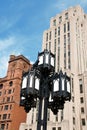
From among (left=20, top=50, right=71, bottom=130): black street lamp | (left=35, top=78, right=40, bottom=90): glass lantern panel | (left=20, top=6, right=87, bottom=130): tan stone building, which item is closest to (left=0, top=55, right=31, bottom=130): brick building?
(left=20, top=6, right=87, bottom=130): tan stone building

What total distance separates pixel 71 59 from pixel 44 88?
67.0 m

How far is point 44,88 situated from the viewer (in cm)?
885

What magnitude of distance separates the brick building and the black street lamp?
53.9 m

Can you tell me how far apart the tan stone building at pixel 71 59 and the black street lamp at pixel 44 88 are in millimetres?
47110

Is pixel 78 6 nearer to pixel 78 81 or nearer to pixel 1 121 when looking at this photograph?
pixel 78 81

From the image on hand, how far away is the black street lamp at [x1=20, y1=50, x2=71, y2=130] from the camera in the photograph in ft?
27.0

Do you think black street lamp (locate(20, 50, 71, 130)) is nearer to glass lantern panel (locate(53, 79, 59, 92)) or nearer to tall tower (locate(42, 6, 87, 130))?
glass lantern panel (locate(53, 79, 59, 92))

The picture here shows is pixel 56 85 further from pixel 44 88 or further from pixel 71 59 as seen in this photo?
pixel 71 59

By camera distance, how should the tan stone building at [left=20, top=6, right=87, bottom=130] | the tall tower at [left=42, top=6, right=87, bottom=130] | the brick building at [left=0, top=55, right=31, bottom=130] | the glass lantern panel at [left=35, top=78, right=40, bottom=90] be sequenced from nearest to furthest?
the glass lantern panel at [left=35, top=78, right=40, bottom=90]
the tan stone building at [left=20, top=6, right=87, bottom=130]
the tall tower at [left=42, top=6, right=87, bottom=130]
the brick building at [left=0, top=55, right=31, bottom=130]

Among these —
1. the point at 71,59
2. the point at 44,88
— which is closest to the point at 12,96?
the point at 71,59

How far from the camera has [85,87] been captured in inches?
2606

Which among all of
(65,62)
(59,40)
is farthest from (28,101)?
(59,40)

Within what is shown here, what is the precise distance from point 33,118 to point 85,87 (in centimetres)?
1839

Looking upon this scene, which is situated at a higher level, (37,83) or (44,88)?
(37,83)
